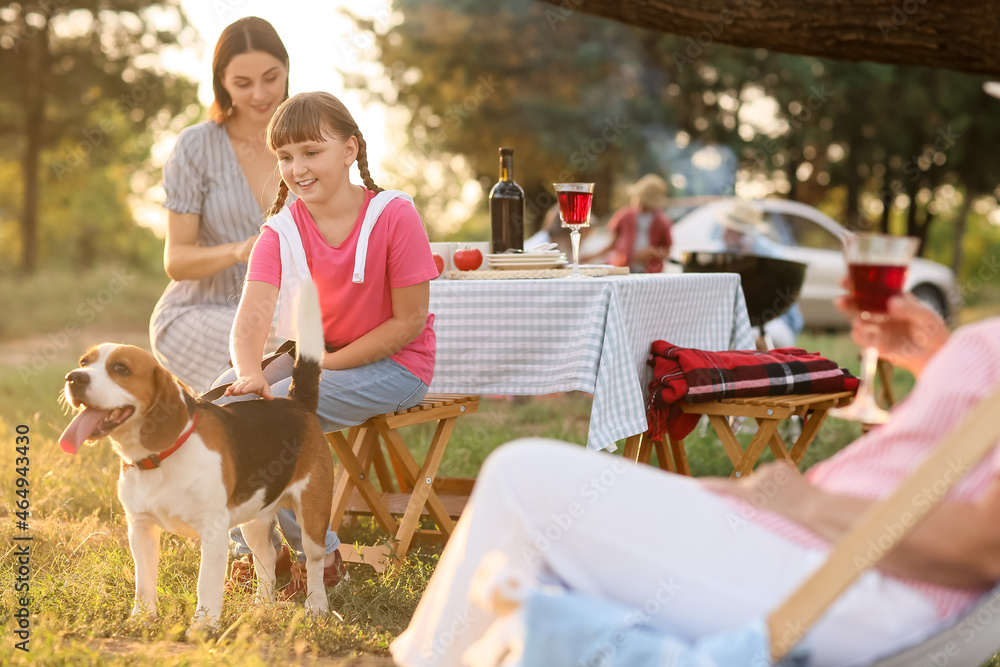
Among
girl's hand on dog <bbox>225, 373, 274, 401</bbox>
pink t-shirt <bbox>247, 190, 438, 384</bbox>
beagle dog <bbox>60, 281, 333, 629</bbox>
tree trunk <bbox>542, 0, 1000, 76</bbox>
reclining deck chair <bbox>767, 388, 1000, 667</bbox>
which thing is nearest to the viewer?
reclining deck chair <bbox>767, 388, 1000, 667</bbox>

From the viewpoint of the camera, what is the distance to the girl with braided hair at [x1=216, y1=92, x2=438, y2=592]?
327cm

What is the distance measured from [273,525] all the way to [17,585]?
2.99 ft

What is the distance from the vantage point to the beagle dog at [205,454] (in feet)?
9.05

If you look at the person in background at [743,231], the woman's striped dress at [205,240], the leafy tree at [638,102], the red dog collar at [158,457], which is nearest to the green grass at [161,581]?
the red dog collar at [158,457]

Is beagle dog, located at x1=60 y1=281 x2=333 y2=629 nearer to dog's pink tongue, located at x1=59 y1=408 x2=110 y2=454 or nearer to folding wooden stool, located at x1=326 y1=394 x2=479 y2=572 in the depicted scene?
dog's pink tongue, located at x1=59 y1=408 x2=110 y2=454

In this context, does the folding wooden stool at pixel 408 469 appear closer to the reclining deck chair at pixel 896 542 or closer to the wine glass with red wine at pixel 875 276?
the wine glass with red wine at pixel 875 276

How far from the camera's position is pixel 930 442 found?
1705 mm

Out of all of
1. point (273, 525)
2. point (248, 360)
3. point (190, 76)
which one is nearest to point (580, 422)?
point (273, 525)

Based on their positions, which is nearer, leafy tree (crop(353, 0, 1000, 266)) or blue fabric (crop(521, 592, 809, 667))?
blue fabric (crop(521, 592, 809, 667))

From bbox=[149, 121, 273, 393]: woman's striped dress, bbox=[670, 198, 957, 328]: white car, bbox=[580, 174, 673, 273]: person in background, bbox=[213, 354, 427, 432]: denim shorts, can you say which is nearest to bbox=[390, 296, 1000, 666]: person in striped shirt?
bbox=[213, 354, 427, 432]: denim shorts

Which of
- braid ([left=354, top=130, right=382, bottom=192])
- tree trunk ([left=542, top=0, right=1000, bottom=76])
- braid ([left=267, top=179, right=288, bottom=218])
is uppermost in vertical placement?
tree trunk ([left=542, top=0, right=1000, bottom=76])

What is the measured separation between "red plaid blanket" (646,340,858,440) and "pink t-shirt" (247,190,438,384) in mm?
1002

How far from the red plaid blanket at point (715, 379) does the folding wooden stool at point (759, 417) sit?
1.7 inches

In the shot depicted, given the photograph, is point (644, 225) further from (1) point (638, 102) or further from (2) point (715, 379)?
(1) point (638, 102)
